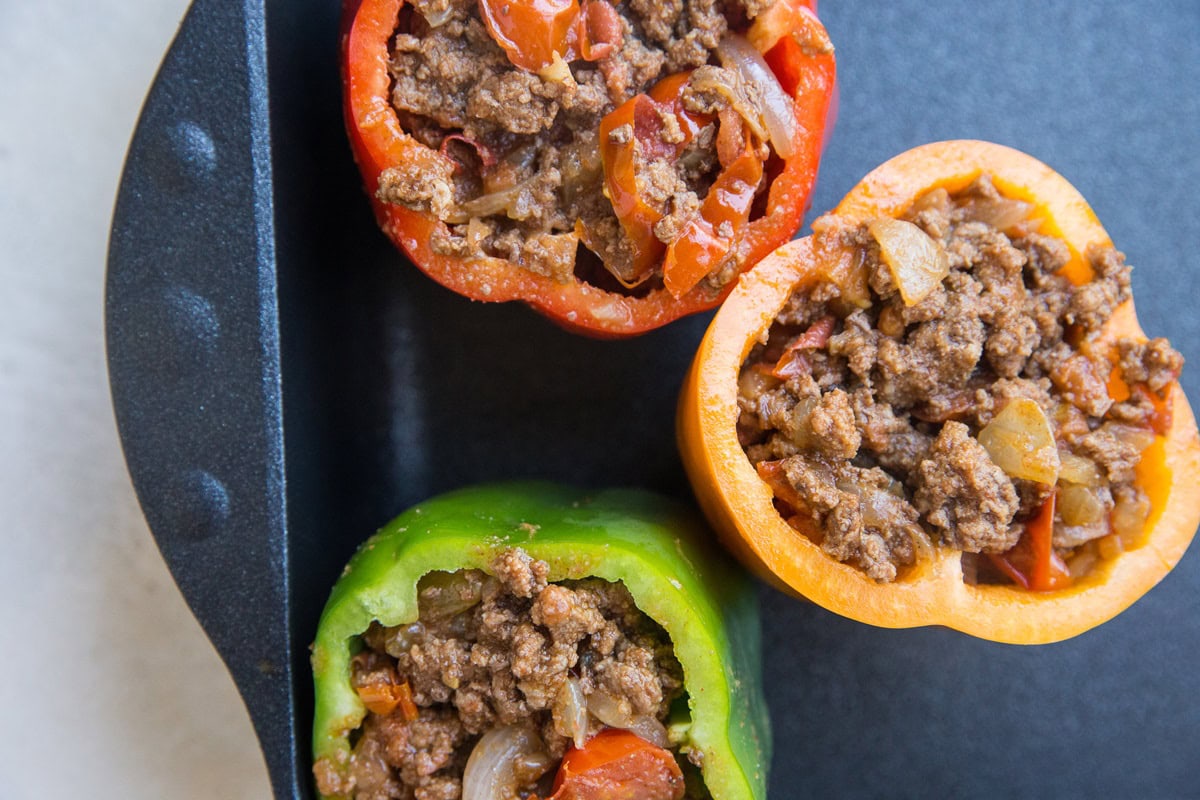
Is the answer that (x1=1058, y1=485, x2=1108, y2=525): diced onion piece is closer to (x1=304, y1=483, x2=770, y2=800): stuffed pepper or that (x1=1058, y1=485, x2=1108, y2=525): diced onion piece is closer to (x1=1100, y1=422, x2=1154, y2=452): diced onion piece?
(x1=1100, y1=422, x2=1154, y2=452): diced onion piece

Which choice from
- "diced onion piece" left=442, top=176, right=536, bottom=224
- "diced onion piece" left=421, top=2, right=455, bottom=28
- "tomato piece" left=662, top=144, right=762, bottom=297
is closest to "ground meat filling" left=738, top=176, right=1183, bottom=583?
"tomato piece" left=662, top=144, right=762, bottom=297

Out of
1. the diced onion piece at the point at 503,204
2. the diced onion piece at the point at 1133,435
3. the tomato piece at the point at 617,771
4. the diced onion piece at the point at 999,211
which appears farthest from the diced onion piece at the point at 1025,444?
the diced onion piece at the point at 503,204

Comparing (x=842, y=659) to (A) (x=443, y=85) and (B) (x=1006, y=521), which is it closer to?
(B) (x=1006, y=521)

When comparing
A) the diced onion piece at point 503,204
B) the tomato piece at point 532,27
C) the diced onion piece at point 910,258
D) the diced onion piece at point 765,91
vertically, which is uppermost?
the tomato piece at point 532,27

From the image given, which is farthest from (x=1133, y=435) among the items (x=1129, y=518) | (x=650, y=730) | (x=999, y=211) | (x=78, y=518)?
(x=78, y=518)

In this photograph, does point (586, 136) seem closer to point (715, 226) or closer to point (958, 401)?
point (715, 226)

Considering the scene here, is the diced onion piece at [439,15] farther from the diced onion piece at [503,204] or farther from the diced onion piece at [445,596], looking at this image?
the diced onion piece at [445,596]

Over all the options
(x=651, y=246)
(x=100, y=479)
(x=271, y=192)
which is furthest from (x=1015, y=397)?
(x=100, y=479)
